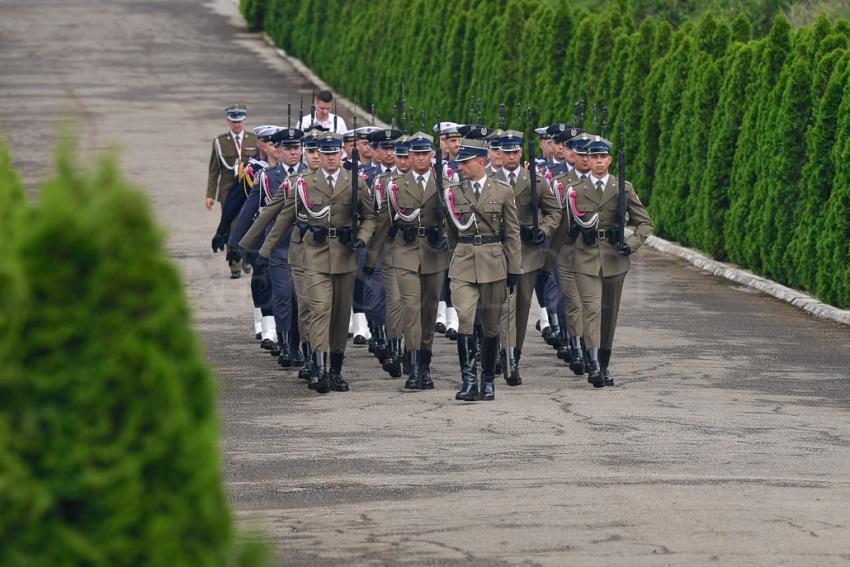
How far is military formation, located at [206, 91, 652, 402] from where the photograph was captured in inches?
550

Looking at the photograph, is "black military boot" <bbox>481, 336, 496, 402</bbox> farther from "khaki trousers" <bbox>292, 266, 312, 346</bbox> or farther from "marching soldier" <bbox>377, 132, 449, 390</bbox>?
"khaki trousers" <bbox>292, 266, 312, 346</bbox>

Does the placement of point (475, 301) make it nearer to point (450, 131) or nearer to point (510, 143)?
point (510, 143)

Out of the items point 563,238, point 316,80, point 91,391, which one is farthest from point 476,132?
point 316,80

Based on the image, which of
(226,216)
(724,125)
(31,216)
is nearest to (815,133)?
(724,125)

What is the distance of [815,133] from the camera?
18969 millimetres

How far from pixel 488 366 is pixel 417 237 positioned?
1411mm

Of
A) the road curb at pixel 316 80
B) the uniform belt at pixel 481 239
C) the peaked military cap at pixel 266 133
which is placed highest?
the uniform belt at pixel 481 239

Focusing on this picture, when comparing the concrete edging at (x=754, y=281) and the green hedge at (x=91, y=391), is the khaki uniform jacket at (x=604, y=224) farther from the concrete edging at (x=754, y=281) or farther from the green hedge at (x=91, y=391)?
the green hedge at (x=91, y=391)

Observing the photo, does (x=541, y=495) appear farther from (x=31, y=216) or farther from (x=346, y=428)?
(x=31, y=216)

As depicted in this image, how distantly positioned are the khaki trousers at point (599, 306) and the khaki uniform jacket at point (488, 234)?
889 mm

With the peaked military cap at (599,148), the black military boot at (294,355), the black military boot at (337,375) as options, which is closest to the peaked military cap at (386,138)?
the black military boot at (294,355)

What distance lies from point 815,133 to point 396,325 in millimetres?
5839

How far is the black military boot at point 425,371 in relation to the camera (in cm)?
1423

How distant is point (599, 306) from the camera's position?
14.7 m
